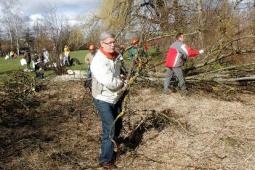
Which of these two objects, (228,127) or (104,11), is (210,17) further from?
(228,127)

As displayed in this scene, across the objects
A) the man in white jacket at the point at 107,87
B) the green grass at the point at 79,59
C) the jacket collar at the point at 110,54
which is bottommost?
the green grass at the point at 79,59

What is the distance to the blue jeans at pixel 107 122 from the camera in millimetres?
5785

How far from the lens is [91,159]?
646 cm

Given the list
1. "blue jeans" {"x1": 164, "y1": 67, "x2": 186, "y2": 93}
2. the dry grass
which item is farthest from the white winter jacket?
"blue jeans" {"x1": 164, "y1": 67, "x2": 186, "y2": 93}

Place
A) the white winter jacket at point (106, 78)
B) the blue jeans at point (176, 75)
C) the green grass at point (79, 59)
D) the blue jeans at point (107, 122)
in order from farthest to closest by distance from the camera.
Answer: the green grass at point (79, 59) → the blue jeans at point (176, 75) → the blue jeans at point (107, 122) → the white winter jacket at point (106, 78)

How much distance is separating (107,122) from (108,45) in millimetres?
974

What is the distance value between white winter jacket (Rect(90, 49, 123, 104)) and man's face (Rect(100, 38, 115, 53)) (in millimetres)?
78

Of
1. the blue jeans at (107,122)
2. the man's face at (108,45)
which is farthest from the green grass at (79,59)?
the man's face at (108,45)

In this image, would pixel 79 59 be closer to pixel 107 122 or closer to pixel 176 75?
pixel 176 75

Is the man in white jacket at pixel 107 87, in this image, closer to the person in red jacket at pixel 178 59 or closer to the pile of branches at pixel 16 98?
the pile of branches at pixel 16 98

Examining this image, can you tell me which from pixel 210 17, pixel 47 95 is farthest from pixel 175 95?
pixel 210 17

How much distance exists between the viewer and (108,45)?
5637 mm

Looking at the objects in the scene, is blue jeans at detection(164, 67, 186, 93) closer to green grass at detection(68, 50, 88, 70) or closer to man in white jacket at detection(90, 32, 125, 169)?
man in white jacket at detection(90, 32, 125, 169)

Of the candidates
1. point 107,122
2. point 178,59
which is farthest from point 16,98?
point 107,122
